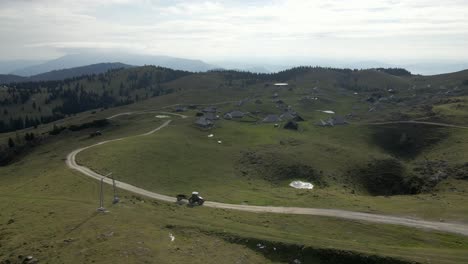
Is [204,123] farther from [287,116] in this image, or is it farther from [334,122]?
[334,122]

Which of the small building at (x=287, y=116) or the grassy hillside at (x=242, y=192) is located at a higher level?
the small building at (x=287, y=116)

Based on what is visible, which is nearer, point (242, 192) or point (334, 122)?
point (242, 192)

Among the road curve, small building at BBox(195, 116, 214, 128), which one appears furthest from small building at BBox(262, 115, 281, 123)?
the road curve

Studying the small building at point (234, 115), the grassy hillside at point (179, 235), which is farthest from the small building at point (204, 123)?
the grassy hillside at point (179, 235)

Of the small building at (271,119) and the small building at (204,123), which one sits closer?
the small building at (204,123)

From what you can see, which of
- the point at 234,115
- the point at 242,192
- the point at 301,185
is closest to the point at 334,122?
the point at 234,115

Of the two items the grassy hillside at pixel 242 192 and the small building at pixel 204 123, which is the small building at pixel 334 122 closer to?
the grassy hillside at pixel 242 192

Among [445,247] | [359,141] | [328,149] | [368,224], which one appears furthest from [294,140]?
[445,247]

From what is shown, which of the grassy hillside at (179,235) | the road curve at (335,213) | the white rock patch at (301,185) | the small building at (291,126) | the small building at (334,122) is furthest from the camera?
the small building at (334,122)

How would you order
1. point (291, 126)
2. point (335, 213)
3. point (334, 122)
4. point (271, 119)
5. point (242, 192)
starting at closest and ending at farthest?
A: point (335, 213), point (242, 192), point (291, 126), point (334, 122), point (271, 119)

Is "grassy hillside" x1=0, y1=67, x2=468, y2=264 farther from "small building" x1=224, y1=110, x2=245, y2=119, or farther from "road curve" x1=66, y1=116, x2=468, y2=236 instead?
"small building" x1=224, y1=110, x2=245, y2=119

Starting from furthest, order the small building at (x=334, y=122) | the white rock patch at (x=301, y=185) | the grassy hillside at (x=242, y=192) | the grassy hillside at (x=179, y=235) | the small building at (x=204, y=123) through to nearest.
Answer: the small building at (x=334, y=122), the small building at (x=204, y=123), the white rock patch at (x=301, y=185), the grassy hillside at (x=242, y=192), the grassy hillside at (x=179, y=235)

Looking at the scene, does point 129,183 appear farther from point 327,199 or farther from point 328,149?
point 328,149
